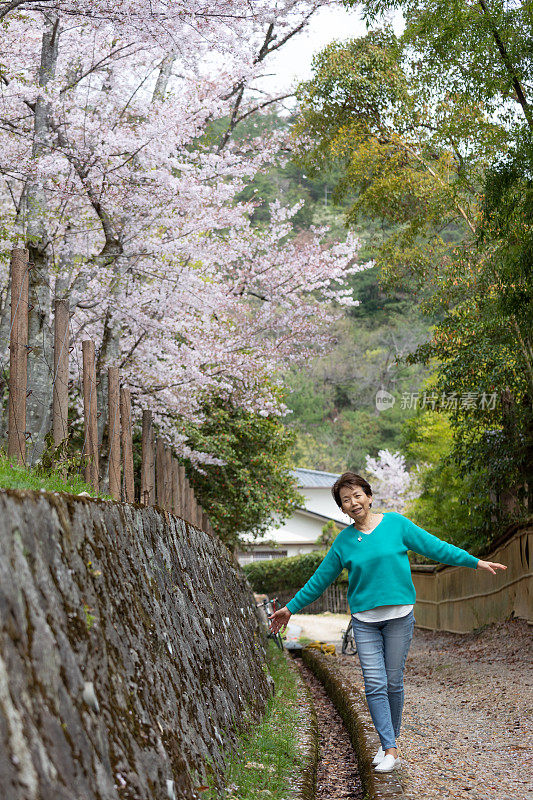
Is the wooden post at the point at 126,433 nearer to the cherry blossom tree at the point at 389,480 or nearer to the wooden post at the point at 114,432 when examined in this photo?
the wooden post at the point at 114,432

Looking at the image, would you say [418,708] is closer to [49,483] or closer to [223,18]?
[49,483]

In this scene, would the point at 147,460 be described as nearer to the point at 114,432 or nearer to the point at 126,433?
the point at 126,433

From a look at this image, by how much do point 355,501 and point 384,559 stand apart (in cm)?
34

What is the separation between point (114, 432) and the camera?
548cm

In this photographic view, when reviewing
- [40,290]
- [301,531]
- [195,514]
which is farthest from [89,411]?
[301,531]

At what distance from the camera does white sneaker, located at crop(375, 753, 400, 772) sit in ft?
13.7

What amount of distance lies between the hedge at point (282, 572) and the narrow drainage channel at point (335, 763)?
80.0ft

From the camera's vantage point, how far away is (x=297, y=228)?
4456cm

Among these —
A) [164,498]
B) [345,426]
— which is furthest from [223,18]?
[345,426]

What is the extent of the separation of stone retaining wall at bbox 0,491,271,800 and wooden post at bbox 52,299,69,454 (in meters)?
0.88

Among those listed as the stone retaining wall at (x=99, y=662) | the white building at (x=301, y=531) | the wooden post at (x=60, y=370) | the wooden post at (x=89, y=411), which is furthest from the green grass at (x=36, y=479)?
the white building at (x=301, y=531)

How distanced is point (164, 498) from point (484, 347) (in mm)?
6262

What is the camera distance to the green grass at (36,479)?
332 cm

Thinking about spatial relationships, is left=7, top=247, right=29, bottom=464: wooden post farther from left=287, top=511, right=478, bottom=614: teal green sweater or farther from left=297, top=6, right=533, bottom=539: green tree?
left=297, top=6, right=533, bottom=539: green tree
